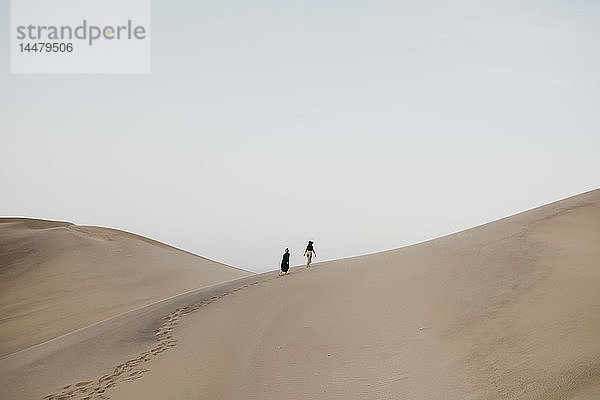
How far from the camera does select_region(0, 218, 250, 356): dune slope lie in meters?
20.1

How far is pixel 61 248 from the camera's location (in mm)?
30859

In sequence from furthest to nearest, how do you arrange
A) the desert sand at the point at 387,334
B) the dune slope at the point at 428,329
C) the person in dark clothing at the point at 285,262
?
the person in dark clothing at the point at 285,262
the desert sand at the point at 387,334
the dune slope at the point at 428,329

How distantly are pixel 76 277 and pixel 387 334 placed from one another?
2085 cm

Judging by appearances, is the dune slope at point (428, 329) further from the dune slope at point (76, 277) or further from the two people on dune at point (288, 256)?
the dune slope at point (76, 277)

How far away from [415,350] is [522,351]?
1.72 meters

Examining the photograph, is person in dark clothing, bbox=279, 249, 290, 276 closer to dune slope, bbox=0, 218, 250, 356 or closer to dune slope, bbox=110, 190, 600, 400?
dune slope, bbox=110, 190, 600, 400

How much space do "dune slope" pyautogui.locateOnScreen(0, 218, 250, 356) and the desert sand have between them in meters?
6.25

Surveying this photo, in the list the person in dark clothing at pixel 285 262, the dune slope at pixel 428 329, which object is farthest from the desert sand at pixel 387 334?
the person in dark clothing at pixel 285 262

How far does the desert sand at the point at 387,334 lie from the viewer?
695 centimetres

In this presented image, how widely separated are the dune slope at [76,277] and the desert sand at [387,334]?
20.5ft

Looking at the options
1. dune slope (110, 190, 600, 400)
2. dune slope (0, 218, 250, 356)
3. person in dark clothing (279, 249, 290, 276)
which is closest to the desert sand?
dune slope (110, 190, 600, 400)

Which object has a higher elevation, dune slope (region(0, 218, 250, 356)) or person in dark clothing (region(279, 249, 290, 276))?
person in dark clothing (region(279, 249, 290, 276))

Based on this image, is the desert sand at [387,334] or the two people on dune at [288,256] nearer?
the desert sand at [387,334]

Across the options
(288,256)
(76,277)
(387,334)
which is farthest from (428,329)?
(76,277)
